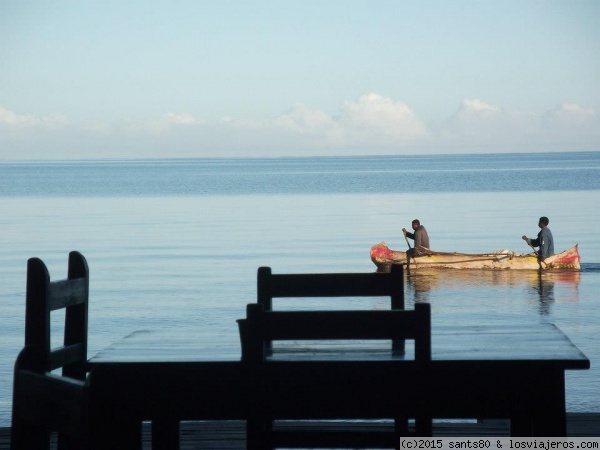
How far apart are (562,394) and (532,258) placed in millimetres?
26483

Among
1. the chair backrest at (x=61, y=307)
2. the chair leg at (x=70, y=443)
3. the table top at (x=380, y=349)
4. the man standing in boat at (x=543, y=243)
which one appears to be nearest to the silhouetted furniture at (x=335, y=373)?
the table top at (x=380, y=349)

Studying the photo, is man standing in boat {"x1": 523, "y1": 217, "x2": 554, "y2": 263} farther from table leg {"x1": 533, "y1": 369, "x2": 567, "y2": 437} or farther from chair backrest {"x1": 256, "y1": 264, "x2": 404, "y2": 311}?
table leg {"x1": 533, "y1": 369, "x2": 567, "y2": 437}

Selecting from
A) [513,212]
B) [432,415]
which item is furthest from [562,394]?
[513,212]

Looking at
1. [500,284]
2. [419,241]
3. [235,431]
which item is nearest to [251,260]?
[419,241]

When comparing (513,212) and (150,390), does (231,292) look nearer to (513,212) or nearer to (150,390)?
(150,390)

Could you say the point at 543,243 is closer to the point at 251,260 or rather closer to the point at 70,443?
the point at 251,260

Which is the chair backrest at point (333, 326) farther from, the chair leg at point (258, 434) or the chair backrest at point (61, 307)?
the chair backrest at point (61, 307)

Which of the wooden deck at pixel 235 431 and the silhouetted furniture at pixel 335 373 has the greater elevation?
the silhouetted furniture at pixel 335 373

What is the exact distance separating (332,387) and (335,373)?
2.3 inches

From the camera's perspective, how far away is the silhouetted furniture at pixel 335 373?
14.7 ft

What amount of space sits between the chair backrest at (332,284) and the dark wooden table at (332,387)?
0.92 meters

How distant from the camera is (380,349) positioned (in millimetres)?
5039

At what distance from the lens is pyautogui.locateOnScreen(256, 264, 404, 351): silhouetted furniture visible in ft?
18.4

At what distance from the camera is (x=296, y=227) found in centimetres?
4719
